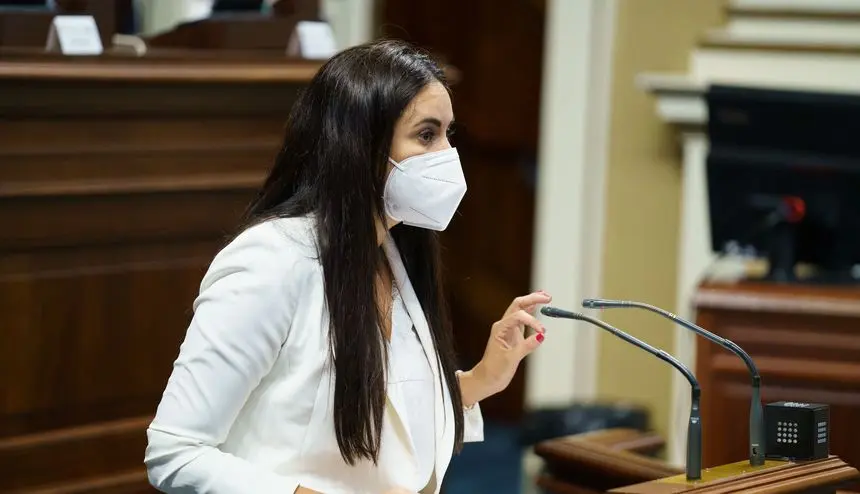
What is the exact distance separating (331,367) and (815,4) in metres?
3.21

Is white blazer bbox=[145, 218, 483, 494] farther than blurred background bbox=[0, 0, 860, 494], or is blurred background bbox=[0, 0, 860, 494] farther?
blurred background bbox=[0, 0, 860, 494]

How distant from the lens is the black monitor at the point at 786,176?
3.48m

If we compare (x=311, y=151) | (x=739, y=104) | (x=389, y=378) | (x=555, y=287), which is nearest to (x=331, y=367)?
(x=389, y=378)

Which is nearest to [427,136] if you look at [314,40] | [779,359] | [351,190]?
[351,190]

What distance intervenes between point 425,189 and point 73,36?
53.9 inches

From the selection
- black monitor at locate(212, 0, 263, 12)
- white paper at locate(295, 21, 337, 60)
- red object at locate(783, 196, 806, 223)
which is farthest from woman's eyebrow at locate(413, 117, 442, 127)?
red object at locate(783, 196, 806, 223)

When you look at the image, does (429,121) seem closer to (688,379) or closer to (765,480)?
(688,379)

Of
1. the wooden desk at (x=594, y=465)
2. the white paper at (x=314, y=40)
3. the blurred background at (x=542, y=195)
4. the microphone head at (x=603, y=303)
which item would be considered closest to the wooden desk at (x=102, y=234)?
the blurred background at (x=542, y=195)

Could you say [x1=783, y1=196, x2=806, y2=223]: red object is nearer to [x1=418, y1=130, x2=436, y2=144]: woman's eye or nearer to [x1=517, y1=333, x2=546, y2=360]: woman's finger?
[x1=517, y1=333, x2=546, y2=360]: woman's finger

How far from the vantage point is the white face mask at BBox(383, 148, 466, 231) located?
1832mm

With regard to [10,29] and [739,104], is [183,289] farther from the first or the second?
[739,104]

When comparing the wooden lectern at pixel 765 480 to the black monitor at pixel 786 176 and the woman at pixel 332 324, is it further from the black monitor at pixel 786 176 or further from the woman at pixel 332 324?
the black monitor at pixel 786 176

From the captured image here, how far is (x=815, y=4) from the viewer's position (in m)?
4.45

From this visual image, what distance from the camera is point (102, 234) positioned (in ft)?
9.61
